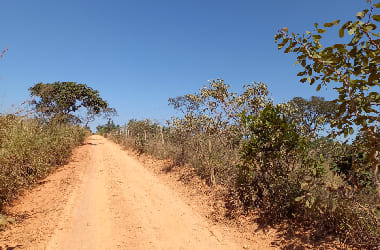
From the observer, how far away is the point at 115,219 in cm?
607

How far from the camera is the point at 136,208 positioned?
6941mm

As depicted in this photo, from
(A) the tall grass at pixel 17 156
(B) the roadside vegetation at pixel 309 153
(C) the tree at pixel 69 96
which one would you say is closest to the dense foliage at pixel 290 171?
(B) the roadside vegetation at pixel 309 153

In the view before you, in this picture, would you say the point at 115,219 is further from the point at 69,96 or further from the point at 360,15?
the point at 69,96

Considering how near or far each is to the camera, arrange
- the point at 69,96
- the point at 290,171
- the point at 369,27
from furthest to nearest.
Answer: the point at 69,96 < the point at 290,171 < the point at 369,27

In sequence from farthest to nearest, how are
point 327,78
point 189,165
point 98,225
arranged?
point 189,165 → point 98,225 → point 327,78

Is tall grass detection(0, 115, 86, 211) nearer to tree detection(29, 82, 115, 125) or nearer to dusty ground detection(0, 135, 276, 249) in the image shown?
dusty ground detection(0, 135, 276, 249)

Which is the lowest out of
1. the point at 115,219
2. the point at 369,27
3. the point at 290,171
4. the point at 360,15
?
the point at 115,219

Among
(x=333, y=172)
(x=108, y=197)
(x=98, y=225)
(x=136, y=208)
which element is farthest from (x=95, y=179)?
(x=333, y=172)

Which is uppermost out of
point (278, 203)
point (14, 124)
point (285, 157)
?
point (14, 124)

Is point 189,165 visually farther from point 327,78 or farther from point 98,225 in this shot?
point 327,78

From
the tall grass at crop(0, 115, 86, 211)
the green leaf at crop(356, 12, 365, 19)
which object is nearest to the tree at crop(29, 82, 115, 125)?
the tall grass at crop(0, 115, 86, 211)

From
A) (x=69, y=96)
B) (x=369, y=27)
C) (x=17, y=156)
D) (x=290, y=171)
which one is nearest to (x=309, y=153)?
(x=290, y=171)

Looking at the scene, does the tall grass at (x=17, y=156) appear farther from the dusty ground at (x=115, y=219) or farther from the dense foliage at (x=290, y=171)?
the dense foliage at (x=290, y=171)

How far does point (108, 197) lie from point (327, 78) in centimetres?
734
